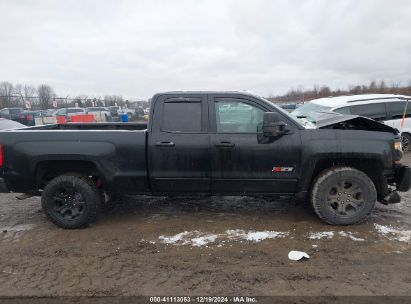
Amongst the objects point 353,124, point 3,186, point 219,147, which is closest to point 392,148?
point 353,124

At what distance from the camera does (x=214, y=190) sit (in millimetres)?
4734

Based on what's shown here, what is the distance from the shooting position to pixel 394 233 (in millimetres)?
4398

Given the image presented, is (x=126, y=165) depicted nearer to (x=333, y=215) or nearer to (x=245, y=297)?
(x=245, y=297)

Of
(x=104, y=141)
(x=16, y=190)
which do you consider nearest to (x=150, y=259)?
(x=104, y=141)

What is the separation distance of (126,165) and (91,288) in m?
1.78

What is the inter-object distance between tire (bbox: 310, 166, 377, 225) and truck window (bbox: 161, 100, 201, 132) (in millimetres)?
1815

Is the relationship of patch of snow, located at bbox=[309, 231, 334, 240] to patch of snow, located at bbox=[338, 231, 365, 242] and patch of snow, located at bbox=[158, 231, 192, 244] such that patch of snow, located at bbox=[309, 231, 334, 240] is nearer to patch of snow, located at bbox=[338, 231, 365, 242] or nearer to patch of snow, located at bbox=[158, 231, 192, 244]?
patch of snow, located at bbox=[338, 231, 365, 242]

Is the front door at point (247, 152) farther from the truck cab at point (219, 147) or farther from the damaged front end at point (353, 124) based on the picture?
the damaged front end at point (353, 124)

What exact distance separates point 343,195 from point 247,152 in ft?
4.65

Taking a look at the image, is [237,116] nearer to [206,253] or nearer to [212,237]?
[212,237]

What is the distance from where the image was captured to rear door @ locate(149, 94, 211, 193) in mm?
4602

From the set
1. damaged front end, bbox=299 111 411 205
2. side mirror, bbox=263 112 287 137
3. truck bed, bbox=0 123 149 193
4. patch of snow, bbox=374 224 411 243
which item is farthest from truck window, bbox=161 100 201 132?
patch of snow, bbox=374 224 411 243

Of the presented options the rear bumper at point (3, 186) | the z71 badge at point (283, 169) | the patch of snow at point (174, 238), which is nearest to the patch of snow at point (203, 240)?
the patch of snow at point (174, 238)

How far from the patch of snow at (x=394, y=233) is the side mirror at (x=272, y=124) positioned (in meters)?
1.85
